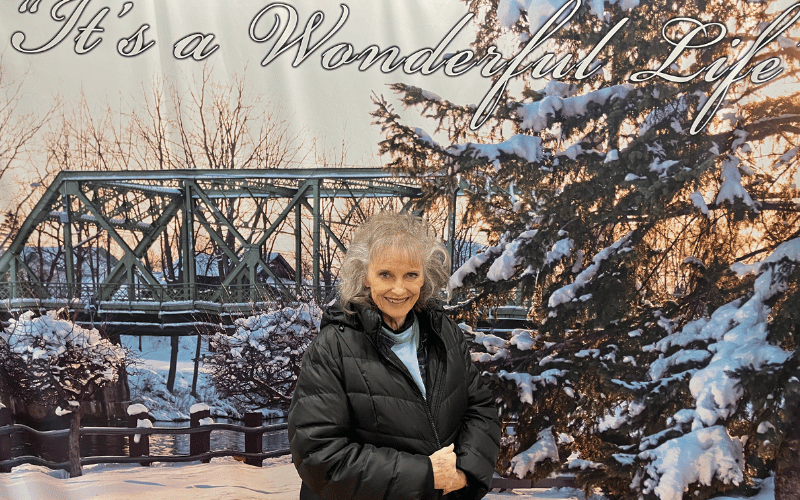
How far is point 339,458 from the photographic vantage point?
4.48 feet

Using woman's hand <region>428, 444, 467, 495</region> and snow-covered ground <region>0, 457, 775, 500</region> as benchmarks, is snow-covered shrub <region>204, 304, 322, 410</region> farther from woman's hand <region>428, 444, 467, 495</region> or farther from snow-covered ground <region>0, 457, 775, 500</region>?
woman's hand <region>428, 444, 467, 495</region>

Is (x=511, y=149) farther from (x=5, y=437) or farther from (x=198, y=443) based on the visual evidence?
(x=5, y=437)

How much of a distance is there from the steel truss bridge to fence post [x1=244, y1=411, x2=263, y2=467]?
431mm

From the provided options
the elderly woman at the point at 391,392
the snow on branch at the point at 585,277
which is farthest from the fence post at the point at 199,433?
the snow on branch at the point at 585,277

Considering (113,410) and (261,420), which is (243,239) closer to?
(261,420)

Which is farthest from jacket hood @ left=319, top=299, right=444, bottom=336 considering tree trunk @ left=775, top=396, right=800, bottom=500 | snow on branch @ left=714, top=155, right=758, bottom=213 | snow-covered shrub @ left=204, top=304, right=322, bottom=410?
tree trunk @ left=775, top=396, right=800, bottom=500

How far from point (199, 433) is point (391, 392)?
1440 millimetres

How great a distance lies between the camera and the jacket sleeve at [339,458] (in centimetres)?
137

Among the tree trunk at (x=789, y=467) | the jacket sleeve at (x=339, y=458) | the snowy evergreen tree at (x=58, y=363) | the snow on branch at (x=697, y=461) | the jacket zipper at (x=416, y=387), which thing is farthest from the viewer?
the snowy evergreen tree at (x=58, y=363)

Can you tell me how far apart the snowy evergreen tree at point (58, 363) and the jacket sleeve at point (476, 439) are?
5.56 feet

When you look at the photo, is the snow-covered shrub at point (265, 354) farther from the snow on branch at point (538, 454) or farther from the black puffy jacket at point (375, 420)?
the snow on branch at point (538, 454)

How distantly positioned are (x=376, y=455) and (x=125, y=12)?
223cm

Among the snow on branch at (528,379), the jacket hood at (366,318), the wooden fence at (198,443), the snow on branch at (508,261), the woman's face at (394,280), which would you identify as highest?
the snow on branch at (508,261)

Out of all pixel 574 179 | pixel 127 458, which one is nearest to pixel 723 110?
pixel 574 179
